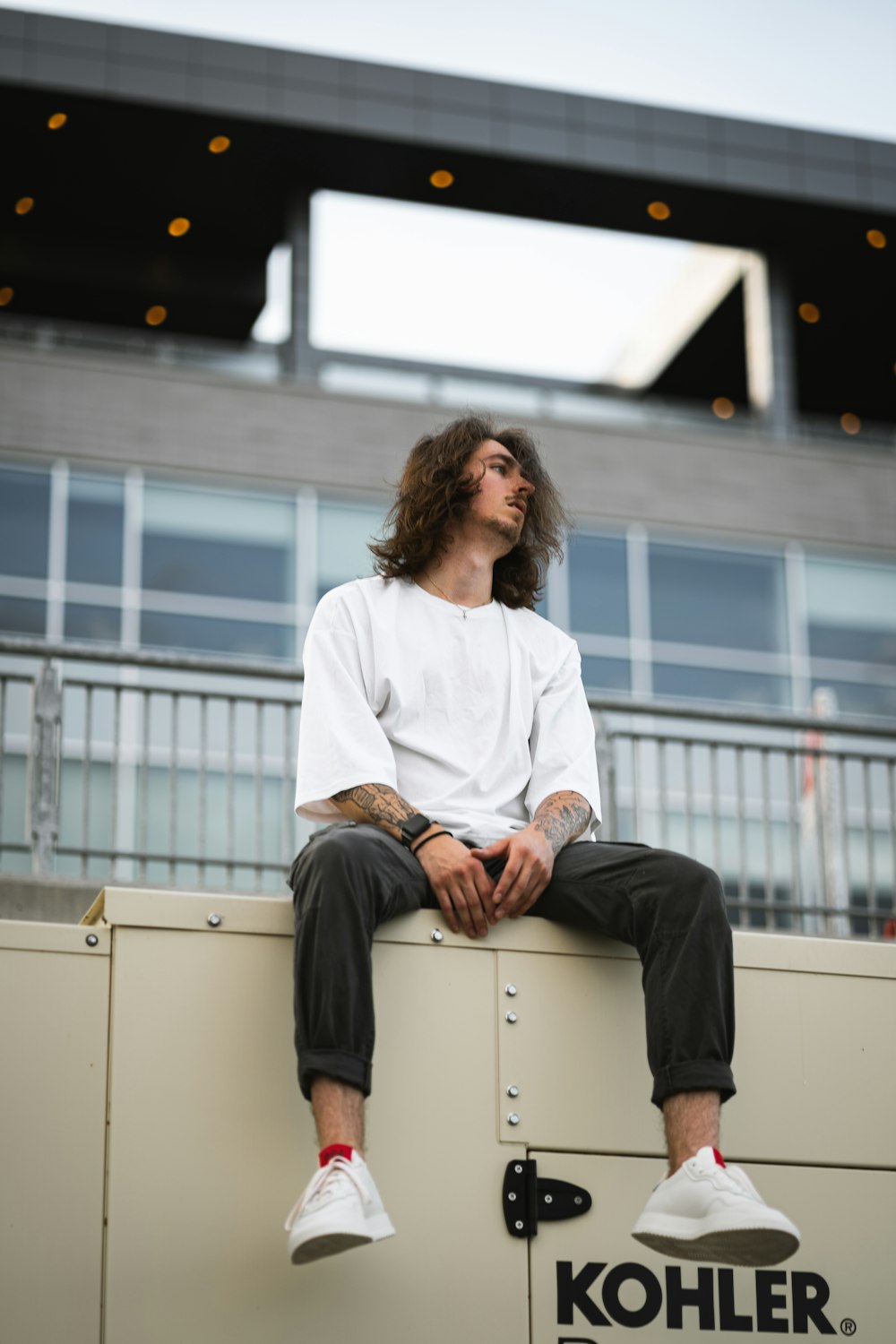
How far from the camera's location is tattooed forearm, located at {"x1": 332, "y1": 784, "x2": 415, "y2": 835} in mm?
3523

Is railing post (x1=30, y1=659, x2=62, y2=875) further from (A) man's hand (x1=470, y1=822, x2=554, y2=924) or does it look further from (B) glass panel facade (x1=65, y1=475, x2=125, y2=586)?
(B) glass panel facade (x1=65, y1=475, x2=125, y2=586)

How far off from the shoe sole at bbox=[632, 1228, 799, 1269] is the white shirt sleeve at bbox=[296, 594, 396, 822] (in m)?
1.08

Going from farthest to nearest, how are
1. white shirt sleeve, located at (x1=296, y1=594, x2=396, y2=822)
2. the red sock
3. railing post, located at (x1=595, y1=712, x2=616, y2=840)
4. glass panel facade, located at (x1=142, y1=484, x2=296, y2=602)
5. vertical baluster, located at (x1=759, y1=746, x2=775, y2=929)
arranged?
glass panel facade, located at (x1=142, y1=484, x2=296, y2=602) → railing post, located at (x1=595, y1=712, x2=616, y2=840) → vertical baluster, located at (x1=759, y1=746, x2=775, y2=929) → white shirt sleeve, located at (x1=296, y1=594, x2=396, y2=822) → the red sock

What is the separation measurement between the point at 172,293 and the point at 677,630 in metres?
7.64

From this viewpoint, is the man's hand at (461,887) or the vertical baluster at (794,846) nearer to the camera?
the man's hand at (461,887)

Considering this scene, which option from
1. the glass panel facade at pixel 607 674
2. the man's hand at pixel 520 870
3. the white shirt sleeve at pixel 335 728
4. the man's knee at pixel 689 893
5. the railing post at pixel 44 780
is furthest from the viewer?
the glass panel facade at pixel 607 674

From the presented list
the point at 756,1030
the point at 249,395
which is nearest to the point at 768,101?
the point at 249,395

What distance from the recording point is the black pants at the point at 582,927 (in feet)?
10.2

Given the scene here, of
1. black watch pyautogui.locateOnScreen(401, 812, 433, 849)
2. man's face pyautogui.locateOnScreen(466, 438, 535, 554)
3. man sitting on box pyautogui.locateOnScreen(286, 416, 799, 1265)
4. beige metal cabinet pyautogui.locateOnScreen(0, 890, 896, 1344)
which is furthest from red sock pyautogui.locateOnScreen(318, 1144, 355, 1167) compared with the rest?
man's face pyautogui.locateOnScreen(466, 438, 535, 554)

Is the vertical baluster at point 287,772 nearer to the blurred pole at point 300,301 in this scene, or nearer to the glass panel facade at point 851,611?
the blurred pole at point 300,301

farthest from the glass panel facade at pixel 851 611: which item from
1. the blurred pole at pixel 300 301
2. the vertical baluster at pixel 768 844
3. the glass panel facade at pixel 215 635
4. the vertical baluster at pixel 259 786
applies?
the vertical baluster at pixel 259 786

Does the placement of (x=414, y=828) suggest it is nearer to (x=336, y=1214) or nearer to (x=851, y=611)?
(x=336, y=1214)

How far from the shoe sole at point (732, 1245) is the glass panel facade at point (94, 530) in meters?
13.4

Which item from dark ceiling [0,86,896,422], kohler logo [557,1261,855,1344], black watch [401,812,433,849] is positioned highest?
dark ceiling [0,86,896,422]
